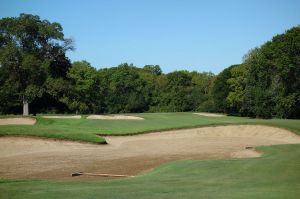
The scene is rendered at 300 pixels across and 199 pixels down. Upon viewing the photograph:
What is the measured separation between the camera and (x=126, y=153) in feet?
85.3

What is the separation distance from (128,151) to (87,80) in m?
80.8

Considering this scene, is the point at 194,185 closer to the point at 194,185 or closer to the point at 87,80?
the point at 194,185

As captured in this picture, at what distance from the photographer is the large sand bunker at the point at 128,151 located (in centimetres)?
1975

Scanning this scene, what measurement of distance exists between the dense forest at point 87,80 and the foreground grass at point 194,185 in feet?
160

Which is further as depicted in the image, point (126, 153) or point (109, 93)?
point (109, 93)

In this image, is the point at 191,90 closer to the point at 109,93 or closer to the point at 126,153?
the point at 109,93

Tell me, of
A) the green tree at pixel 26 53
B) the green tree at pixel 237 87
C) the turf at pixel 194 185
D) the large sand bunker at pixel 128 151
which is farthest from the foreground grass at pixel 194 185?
the green tree at pixel 237 87

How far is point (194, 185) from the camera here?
1295 cm

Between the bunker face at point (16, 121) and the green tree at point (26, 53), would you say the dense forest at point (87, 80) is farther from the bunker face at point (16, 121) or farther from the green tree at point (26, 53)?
the bunker face at point (16, 121)

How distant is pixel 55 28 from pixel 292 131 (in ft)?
138

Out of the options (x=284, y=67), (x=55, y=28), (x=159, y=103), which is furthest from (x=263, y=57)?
(x=159, y=103)

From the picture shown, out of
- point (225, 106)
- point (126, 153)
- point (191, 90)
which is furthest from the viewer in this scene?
point (191, 90)

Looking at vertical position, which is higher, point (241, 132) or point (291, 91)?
point (291, 91)

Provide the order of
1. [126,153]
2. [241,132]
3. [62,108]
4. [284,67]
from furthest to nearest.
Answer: [62,108] < [284,67] < [241,132] < [126,153]
